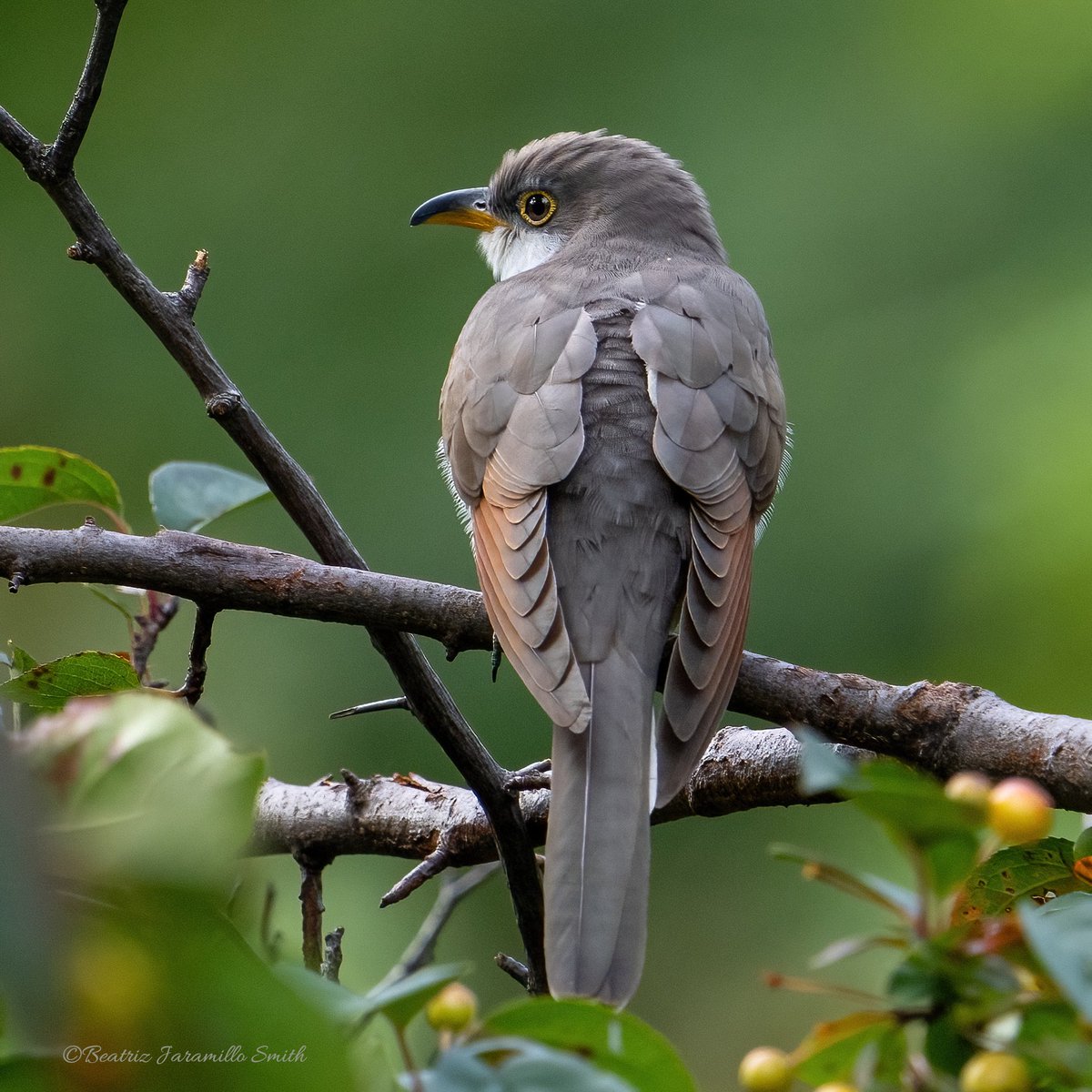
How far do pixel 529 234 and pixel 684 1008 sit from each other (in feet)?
13.9

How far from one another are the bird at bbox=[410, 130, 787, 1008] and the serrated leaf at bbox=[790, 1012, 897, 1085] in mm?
793

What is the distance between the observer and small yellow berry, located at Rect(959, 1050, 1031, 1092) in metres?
1.08

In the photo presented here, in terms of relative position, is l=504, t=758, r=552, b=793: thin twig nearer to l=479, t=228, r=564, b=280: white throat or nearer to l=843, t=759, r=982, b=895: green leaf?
l=843, t=759, r=982, b=895: green leaf

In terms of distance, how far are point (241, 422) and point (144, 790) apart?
5.19 ft

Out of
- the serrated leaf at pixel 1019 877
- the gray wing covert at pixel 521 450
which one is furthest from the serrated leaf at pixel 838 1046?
the gray wing covert at pixel 521 450

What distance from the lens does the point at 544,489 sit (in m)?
3.21

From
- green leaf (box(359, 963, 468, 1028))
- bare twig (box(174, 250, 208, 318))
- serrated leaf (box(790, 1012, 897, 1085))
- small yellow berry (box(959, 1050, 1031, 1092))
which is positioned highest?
bare twig (box(174, 250, 208, 318))

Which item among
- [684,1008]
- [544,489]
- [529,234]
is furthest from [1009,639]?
[544,489]

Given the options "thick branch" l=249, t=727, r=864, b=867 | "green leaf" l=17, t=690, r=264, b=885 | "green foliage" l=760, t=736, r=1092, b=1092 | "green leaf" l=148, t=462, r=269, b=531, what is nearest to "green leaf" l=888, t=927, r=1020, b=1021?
"green foliage" l=760, t=736, r=1092, b=1092

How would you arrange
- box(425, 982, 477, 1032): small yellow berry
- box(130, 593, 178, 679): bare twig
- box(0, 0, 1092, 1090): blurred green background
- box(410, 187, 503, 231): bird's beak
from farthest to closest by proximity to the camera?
box(0, 0, 1092, 1090): blurred green background, box(410, 187, 503, 231): bird's beak, box(130, 593, 178, 679): bare twig, box(425, 982, 477, 1032): small yellow berry

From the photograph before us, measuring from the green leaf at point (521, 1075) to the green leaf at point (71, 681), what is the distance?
151 cm

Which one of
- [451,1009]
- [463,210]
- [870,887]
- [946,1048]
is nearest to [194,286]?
[451,1009]

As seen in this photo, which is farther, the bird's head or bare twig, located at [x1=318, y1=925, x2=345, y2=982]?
the bird's head

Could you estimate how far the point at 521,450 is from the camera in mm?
3311
